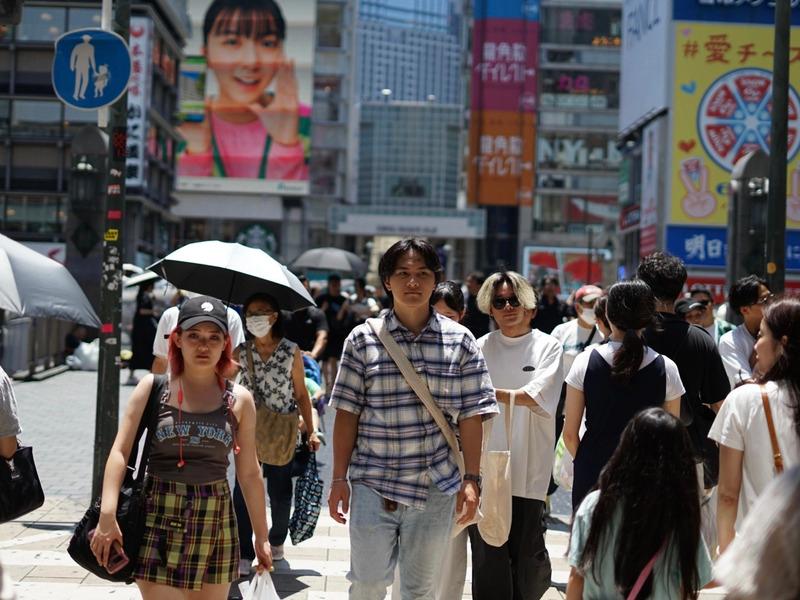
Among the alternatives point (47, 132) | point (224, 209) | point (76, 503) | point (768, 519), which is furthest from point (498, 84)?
point (768, 519)

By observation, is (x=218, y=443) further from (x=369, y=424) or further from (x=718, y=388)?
(x=718, y=388)

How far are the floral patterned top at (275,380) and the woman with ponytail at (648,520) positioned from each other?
3.89 m

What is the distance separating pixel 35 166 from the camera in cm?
6228

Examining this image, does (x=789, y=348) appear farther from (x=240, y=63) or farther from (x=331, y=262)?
(x=240, y=63)

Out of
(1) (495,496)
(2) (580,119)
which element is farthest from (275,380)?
(2) (580,119)

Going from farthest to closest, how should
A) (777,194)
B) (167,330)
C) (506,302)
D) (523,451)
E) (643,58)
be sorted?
(643,58), (777,194), (167,330), (506,302), (523,451)

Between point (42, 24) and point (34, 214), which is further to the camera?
point (34, 214)

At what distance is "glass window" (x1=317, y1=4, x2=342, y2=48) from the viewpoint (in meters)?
95.7

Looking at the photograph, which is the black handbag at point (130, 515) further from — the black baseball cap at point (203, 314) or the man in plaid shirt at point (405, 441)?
the man in plaid shirt at point (405, 441)

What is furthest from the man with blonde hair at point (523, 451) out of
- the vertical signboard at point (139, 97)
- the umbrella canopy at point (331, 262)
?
the vertical signboard at point (139, 97)

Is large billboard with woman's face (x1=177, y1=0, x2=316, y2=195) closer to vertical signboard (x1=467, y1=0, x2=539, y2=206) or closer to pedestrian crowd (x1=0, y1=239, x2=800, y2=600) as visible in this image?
vertical signboard (x1=467, y1=0, x2=539, y2=206)

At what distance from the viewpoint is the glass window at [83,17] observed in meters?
61.4

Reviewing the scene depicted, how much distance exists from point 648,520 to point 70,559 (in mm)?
5091

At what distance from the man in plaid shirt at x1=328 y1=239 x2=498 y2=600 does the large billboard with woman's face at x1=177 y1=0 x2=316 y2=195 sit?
253ft
